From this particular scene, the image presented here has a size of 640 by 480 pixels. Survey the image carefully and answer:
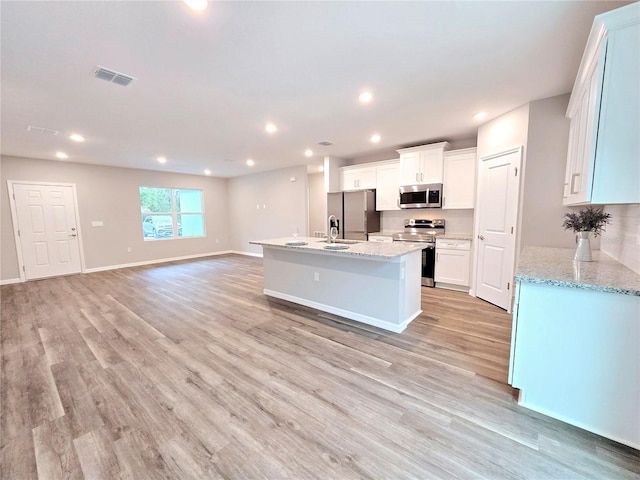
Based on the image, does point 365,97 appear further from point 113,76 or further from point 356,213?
point 356,213

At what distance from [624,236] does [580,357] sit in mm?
1136

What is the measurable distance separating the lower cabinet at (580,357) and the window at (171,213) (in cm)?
804

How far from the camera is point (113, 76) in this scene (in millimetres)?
2307

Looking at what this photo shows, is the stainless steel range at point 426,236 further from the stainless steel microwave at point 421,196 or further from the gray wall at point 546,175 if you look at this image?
the gray wall at point 546,175

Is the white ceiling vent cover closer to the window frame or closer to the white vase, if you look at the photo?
the white vase

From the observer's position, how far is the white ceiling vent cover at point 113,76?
2.22m

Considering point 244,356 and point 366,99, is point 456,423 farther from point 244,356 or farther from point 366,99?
point 366,99

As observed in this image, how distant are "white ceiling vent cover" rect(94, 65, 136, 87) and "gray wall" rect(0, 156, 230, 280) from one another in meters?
4.91

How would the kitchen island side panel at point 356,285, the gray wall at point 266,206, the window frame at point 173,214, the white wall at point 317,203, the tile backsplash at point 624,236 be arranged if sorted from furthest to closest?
the white wall at point 317,203 → the window frame at point 173,214 → the gray wall at point 266,206 → the kitchen island side panel at point 356,285 → the tile backsplash at point 624,236

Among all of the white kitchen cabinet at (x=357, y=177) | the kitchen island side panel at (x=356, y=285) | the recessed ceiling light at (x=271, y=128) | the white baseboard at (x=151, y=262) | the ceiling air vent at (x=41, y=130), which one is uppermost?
the recessed ceiling light at (x=271, y=128)

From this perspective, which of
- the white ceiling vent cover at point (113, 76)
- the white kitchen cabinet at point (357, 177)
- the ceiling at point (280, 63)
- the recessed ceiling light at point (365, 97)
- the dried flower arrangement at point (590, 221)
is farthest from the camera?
the white kitchen cabinet at point (357, 177)

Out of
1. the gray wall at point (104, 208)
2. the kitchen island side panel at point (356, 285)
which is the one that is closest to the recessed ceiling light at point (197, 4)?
the kitchen island side panel at point (356, 285)

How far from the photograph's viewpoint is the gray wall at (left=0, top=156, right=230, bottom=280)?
16.8 ft

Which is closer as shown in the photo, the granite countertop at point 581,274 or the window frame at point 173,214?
the granite countertop at point 581,274
